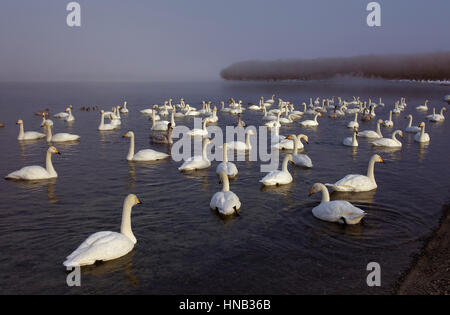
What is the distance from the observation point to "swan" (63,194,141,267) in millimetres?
8117

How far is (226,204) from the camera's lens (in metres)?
11.1

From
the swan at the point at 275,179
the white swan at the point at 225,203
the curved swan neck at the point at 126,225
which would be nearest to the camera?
the curved swan neck at the point at 126,225

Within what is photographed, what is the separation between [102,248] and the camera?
8.31 meters

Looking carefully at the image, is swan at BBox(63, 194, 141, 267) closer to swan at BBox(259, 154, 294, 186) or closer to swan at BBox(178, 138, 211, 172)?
swan at BBox(259, 154, 294, 186)

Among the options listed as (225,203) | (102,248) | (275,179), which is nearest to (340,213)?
(225,203)

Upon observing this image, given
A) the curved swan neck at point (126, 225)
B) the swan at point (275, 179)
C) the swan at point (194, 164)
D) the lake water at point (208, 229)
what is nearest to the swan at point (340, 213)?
the lake water at point (208, 229)

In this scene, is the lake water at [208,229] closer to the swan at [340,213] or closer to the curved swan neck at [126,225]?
the swan at [340,213]

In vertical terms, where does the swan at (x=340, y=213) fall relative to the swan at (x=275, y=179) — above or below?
below

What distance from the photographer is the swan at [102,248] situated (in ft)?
26.6

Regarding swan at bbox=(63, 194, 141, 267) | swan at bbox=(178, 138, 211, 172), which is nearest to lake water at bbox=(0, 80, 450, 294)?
swan at bbox=(63, 194, 141, 267)

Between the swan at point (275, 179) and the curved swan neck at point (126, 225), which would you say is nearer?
the curved swan neck at point (126, 225)

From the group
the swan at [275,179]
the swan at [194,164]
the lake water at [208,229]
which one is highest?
the swan at [194,164]
